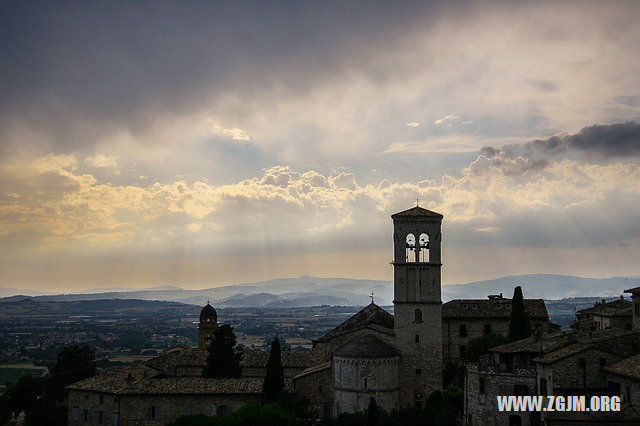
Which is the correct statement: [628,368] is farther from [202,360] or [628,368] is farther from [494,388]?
[202,360]

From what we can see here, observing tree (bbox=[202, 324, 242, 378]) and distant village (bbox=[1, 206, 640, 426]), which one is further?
Answer: tree (bbox=[202, 324, 242, 378])

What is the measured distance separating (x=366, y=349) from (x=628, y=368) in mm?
18503

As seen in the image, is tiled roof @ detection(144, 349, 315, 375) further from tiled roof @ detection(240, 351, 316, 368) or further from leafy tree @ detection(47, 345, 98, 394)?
leafy tree @ detection(47, 345, 98, 394)

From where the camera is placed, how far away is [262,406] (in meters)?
48.5

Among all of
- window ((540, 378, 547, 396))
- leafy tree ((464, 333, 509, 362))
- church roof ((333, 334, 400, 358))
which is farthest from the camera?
leafy tree ((464, 333, 509, 362))

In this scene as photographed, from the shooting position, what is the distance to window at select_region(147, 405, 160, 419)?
5494 centimetres

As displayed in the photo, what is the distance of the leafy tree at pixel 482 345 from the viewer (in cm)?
5853

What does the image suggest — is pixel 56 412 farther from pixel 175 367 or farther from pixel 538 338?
pixel 538 338

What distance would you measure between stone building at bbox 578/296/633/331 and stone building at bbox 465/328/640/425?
559 inches

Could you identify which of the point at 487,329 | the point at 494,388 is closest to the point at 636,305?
the point at 487,329

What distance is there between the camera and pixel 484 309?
66.8 metres

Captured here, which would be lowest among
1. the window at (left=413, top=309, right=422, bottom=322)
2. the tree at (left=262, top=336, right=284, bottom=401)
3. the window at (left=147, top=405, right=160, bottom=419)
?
the window at (left=147, top=405, right=160, bottom=419)

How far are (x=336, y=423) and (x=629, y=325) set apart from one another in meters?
34.6

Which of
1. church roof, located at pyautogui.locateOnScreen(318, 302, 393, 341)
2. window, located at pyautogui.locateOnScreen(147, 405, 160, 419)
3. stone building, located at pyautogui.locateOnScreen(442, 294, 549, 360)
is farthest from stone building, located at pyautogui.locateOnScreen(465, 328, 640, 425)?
window, located at pyautogui.locateOnScreen(147, 405, 160, 419)
